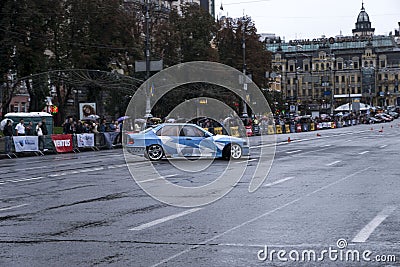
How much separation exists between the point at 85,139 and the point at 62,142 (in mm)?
1955

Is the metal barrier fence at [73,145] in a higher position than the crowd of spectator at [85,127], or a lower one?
lower

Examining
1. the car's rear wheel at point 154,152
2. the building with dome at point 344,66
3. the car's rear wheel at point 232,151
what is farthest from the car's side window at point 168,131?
the building with dome at point 344,66

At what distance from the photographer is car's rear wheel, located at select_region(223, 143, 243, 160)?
2520 centimetres

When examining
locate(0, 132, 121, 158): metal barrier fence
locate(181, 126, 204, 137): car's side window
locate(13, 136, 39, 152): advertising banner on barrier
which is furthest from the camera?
locate(13, 136, 39, 152): advertising banner on barrier

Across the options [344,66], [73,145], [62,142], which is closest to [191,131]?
[62,142]

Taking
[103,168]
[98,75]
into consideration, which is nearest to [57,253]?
[103,168]

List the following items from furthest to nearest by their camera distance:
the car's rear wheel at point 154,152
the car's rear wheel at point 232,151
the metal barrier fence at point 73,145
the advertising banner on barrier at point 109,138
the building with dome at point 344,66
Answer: the building with dome at point 344,66
the advertising banner on barrier at point 109,138
the metal barrier fence at point 73,145
the car's rear wheel at point 154,152
the car's rear wheel at point 232,151

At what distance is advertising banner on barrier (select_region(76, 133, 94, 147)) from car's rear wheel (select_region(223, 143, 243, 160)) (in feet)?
43.4

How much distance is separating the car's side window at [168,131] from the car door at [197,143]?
0.45 m

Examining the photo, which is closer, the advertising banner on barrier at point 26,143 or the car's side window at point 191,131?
the car's side window at point 191,131

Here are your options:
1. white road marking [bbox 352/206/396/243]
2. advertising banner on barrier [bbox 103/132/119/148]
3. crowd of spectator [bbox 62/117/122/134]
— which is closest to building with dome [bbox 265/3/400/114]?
crowd of spectator [bbox 62/117/122/134]

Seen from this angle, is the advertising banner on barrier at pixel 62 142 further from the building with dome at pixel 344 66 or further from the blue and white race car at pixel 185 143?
the building with dome at pixel 344 66

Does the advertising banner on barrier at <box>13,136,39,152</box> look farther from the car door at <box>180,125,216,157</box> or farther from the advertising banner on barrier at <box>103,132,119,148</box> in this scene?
the car door at <box>180,125,216,157</box>

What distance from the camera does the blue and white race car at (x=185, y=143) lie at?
25.0 metres
